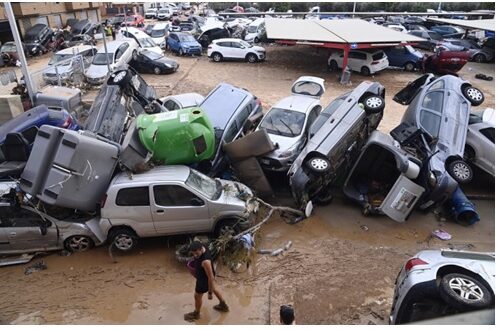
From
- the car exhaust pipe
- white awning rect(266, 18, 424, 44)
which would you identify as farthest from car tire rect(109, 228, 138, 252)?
white awning rect(266, 18, 424, 44)

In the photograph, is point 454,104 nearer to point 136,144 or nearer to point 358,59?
point 136,144

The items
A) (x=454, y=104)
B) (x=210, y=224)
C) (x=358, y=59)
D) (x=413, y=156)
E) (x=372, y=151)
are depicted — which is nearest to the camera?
(x=210, y=224)

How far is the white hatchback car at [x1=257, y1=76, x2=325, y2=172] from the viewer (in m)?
8.66

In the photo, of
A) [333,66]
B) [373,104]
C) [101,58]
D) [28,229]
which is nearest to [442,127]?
[373,104]

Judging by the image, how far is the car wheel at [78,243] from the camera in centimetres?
699

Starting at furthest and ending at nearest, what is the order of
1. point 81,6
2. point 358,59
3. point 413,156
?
1. point 81,6
2. point 358,59
3. point 413,156

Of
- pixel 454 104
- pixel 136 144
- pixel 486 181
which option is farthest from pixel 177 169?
pixel 486 181

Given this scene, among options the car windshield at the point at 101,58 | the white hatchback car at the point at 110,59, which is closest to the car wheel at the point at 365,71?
the white hatchback car at the point at 110,59

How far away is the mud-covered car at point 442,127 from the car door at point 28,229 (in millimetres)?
7117

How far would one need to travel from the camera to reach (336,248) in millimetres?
7062

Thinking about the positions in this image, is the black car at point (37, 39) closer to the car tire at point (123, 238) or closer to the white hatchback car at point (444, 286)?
the car tire at point (123, 238)

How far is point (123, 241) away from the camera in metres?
6.94

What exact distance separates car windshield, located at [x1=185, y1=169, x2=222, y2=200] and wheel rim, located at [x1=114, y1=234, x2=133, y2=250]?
4.90ft

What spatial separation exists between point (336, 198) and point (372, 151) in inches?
52.4
